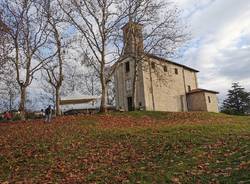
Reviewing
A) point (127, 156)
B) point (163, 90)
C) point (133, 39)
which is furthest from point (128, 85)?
point (127, 156)

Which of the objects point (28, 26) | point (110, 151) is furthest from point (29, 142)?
point (28, 26)

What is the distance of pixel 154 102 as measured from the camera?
5506 cm

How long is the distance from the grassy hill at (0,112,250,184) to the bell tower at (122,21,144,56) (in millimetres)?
18133

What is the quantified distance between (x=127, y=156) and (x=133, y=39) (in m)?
26.1

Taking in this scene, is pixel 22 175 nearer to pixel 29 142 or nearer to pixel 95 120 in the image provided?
pixel 29 142

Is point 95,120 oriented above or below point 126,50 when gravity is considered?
below

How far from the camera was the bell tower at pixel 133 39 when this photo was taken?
122ft

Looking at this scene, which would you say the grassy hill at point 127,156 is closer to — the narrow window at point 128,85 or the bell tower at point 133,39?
the bell tower at point 133,39

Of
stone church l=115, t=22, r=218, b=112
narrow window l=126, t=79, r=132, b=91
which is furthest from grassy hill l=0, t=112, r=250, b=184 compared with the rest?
narrow window l=126, t=79, r=132, b=91

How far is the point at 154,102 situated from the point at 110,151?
3978cm

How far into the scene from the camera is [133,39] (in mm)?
38875

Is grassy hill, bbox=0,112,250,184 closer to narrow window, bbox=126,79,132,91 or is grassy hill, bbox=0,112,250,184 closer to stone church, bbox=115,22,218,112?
stone church, bbox=115,22,218,112

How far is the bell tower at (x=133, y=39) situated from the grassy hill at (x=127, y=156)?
59.5 feet

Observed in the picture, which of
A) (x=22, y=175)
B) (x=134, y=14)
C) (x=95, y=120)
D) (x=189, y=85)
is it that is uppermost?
(x=134, y=14)
